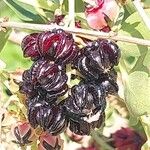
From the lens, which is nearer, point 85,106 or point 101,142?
point 85,106

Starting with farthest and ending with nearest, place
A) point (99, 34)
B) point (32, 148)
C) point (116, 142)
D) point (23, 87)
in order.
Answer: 1. point (116, 142)
2. point (32, 148)
3. point (23, 87)
4. point (99, 34)

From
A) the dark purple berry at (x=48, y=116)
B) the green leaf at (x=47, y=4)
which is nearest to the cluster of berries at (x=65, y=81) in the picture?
the dark purple berry at (x=48, y=116)

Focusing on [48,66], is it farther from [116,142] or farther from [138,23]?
[116,142]

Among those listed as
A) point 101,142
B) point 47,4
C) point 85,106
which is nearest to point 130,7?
point 47,4

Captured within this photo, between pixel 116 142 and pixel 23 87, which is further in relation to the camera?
pixel 116 142

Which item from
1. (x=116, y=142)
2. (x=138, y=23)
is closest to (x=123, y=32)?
(x=138, y=23)

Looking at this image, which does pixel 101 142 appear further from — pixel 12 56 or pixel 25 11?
pixel 25 11
